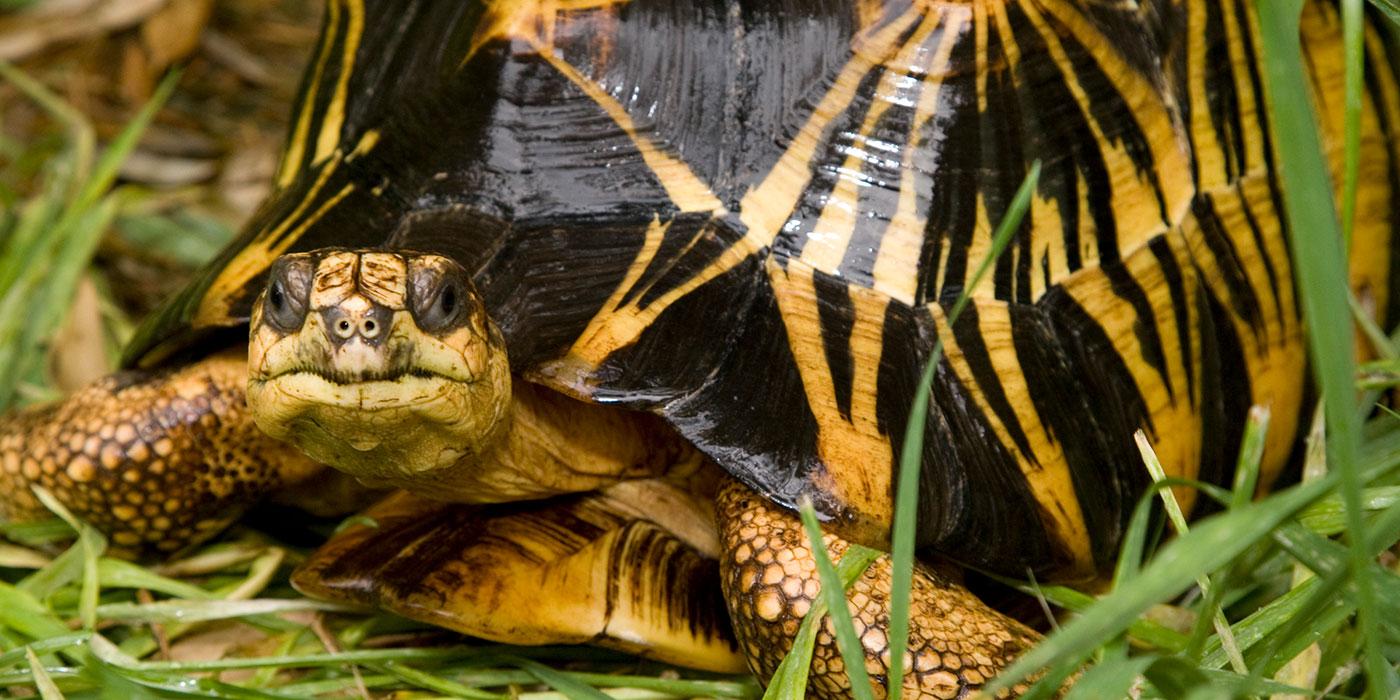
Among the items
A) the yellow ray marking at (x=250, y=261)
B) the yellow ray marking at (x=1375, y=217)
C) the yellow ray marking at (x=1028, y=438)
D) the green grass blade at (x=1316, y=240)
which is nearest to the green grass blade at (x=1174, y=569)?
the green grass blade at (x=1316, y=240)

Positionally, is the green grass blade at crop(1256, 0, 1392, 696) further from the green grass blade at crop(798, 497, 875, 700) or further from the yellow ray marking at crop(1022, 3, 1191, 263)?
the yellow ray marking at crop(1022, 3, 1191, 263)

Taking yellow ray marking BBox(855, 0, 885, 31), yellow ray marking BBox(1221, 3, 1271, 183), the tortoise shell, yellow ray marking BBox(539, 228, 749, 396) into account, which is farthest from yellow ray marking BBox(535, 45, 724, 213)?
yellow ray marking BBox(1221, 3, 1271, 183)

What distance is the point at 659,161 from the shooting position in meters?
2.21

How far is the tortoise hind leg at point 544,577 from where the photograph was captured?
84.7 inches

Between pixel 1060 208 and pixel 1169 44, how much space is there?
0.46 meters

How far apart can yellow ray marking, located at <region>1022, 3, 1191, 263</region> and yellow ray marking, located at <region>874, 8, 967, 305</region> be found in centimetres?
18

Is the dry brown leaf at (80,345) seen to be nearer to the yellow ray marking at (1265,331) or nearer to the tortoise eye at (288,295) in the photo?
the tortoise eye at (288,295)

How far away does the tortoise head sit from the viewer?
1.77 meters

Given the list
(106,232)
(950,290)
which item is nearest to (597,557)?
(950,290)

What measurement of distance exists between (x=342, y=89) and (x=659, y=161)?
0.80 meters

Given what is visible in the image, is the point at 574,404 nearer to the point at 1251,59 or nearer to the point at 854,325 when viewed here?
the point at 854,325

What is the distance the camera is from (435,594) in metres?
2.15

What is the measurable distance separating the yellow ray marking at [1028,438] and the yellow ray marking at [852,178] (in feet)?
0.60

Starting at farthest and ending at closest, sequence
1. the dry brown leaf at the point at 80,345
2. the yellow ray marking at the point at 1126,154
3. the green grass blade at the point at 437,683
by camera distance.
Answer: the dry brown leaf at the point at 80,345
the yellow ray marking at the point at 1126,154
the green grass blade at the point at 437,683
